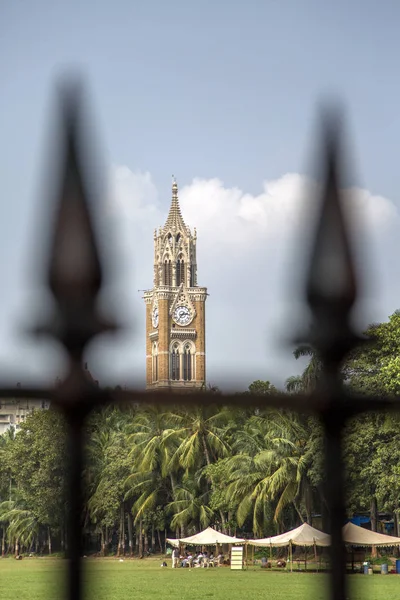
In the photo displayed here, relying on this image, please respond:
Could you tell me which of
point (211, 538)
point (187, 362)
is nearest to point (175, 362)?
point (187, 362)

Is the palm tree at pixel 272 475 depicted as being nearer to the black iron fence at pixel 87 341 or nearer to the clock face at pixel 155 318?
the black iron fence at pixel 87 341

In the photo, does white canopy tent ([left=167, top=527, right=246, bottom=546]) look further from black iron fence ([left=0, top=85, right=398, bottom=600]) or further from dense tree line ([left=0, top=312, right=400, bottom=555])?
black iron fence ([left=0, top=85, right=398, bottom=600])

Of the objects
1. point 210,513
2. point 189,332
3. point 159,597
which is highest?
point 189,332

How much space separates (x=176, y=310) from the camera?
82.3m

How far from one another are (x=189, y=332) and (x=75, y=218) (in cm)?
8114

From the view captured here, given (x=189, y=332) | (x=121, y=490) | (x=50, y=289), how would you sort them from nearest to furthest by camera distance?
(x=50, y=289), (x=121, y=490), (x=189, y=332)

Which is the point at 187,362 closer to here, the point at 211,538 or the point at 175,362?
the point at 175,362

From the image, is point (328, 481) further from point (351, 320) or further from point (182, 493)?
point (182, 493)

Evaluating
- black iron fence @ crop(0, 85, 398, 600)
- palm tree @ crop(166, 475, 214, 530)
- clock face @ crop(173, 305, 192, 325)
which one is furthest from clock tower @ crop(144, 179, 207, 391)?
black iron fence @ crop(0, 85, 398, 600)

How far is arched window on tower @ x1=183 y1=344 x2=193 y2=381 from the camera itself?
81.9 metres

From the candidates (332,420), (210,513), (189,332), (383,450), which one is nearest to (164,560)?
(210,513)

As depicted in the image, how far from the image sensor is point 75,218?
1.28 meters

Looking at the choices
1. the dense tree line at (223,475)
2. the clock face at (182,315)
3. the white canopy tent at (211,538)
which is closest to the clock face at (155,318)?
the clock face at (182,315)

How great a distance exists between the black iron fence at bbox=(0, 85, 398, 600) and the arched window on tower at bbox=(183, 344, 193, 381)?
8030 centimetres
